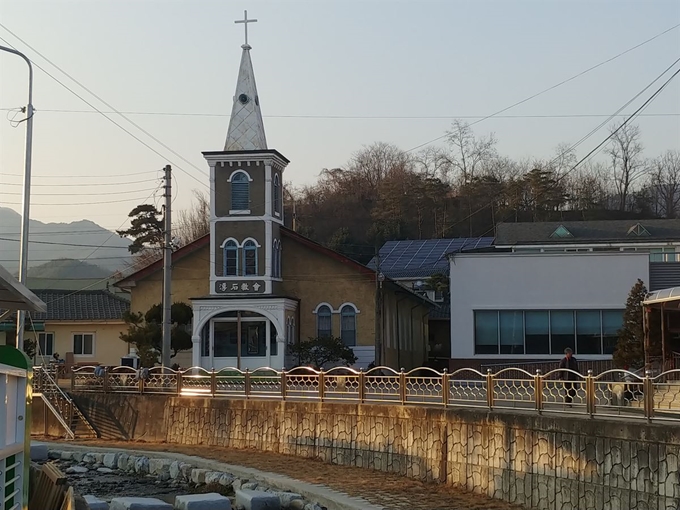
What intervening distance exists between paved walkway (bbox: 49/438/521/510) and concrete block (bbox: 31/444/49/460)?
3.58 m

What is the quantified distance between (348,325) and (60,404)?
1611 cm

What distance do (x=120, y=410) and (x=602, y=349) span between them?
842 inches

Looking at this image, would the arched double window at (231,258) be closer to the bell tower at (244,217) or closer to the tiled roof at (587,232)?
the bell tower at (244,217)

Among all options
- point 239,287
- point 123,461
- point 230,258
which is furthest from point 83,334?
point 123,461

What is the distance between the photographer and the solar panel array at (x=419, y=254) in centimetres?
7175

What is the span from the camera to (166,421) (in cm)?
3183

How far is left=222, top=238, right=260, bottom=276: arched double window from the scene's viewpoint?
45.6 m

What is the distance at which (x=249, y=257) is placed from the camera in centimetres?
4572

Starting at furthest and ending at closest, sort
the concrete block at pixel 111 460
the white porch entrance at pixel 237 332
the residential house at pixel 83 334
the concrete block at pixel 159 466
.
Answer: the residential house at pixel 83 334 → the white porch entrance at pixel 237 332 → the concrete block at pixel 111 460 → the concrete block at pixel 159 466

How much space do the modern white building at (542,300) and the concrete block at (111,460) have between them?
19.3 meters

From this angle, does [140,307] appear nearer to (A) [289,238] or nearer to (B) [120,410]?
(A) [289,238]

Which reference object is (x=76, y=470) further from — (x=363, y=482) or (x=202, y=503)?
(x=202, y=503)

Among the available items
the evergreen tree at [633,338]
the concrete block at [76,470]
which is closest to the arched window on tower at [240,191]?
the evergreen tree at [633,338]

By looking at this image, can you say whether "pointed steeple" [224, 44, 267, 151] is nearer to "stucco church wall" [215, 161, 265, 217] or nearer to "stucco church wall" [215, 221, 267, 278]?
"stucco church wall" [215, 161, 265, 217]
